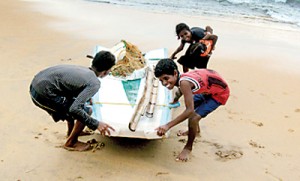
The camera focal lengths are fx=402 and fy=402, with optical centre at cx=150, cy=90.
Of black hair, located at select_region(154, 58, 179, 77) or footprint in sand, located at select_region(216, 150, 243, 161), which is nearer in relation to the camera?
black hair, located at select_region(154, 58, 179, 77)

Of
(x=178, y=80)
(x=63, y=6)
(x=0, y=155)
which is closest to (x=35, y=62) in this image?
(x=0, y=155)

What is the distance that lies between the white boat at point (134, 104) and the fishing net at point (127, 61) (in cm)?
9

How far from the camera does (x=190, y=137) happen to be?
14.2 ft

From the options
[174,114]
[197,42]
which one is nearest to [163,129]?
[174,114]

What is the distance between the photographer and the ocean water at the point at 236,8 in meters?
14.7

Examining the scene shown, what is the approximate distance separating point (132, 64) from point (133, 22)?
5.38 metres

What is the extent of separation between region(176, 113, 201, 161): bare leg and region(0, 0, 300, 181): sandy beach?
8 cm

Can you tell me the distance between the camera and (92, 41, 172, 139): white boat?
424 centimetres

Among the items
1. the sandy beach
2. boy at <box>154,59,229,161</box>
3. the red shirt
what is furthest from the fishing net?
the red shirt

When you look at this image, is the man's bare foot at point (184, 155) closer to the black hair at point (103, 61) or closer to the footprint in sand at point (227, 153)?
the footprint in sand at point (227, 153)

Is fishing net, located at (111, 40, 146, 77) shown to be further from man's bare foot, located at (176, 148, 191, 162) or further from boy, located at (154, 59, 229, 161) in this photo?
man's bare foot, located at (176, 148, 191, 162)

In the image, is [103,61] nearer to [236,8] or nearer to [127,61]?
[127,61]

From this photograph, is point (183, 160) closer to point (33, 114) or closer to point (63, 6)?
point (33, 114)

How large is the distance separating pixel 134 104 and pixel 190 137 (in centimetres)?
85
